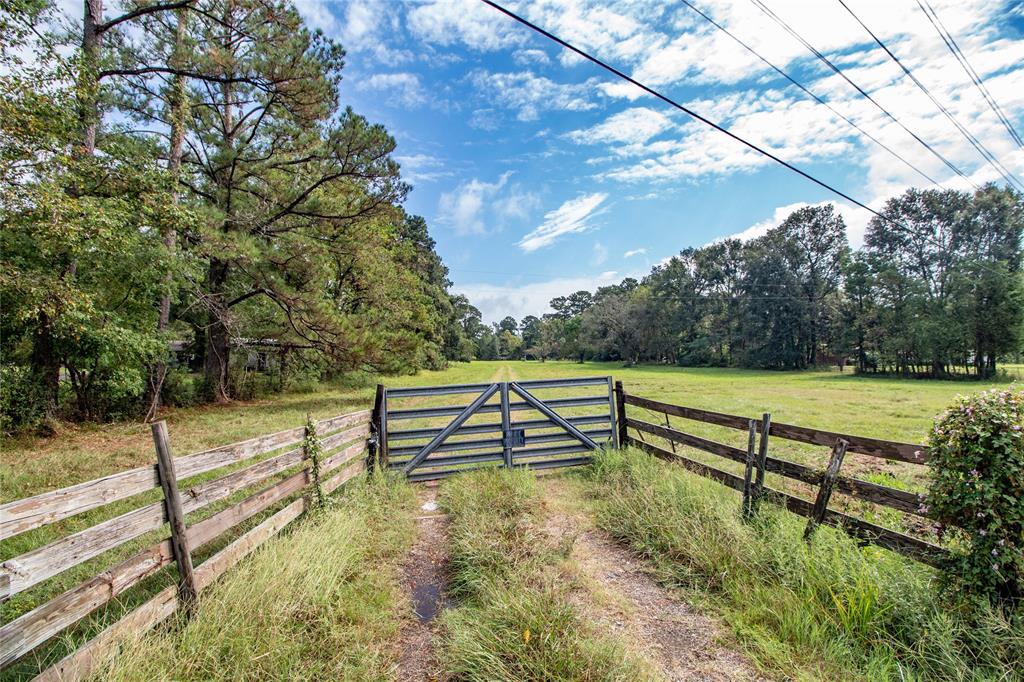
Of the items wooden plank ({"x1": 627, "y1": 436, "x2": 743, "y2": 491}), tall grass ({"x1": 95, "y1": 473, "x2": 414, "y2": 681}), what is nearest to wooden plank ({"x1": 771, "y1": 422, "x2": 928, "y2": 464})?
wooden plank ({"x1": 627, "y1": 436, "x2": 743, "y2": 491})

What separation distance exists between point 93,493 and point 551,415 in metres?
5.79

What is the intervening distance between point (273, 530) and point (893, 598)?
534 centimetres

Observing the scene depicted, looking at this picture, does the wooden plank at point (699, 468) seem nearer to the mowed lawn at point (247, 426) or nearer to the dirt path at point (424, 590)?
the mowed lawn at point (247, 426)

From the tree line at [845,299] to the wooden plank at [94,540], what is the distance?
54.8 feet

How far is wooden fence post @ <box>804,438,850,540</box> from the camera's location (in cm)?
361

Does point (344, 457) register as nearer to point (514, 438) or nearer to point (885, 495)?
point (514, 438)

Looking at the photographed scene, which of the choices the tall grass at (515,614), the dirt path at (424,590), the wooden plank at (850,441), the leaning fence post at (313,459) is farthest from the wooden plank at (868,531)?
the leaning fence post at (313,459)

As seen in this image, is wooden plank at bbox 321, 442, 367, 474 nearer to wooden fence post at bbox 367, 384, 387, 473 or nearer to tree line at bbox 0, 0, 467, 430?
wooden fence post at bbox 367, 384, 387, 473

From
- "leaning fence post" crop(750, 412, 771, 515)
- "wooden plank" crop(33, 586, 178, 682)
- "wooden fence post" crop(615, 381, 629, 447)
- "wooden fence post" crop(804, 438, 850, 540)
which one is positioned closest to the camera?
"wooden plank" crop(33, 586, 178, 682)

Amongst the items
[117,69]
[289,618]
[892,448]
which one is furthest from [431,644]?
[117,69]

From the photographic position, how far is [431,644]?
10.2ft

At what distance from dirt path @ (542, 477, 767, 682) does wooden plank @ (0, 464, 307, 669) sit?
3113 millimetres

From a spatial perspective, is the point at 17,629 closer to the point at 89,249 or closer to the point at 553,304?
the point at 89,249

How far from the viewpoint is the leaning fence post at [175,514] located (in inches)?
114
